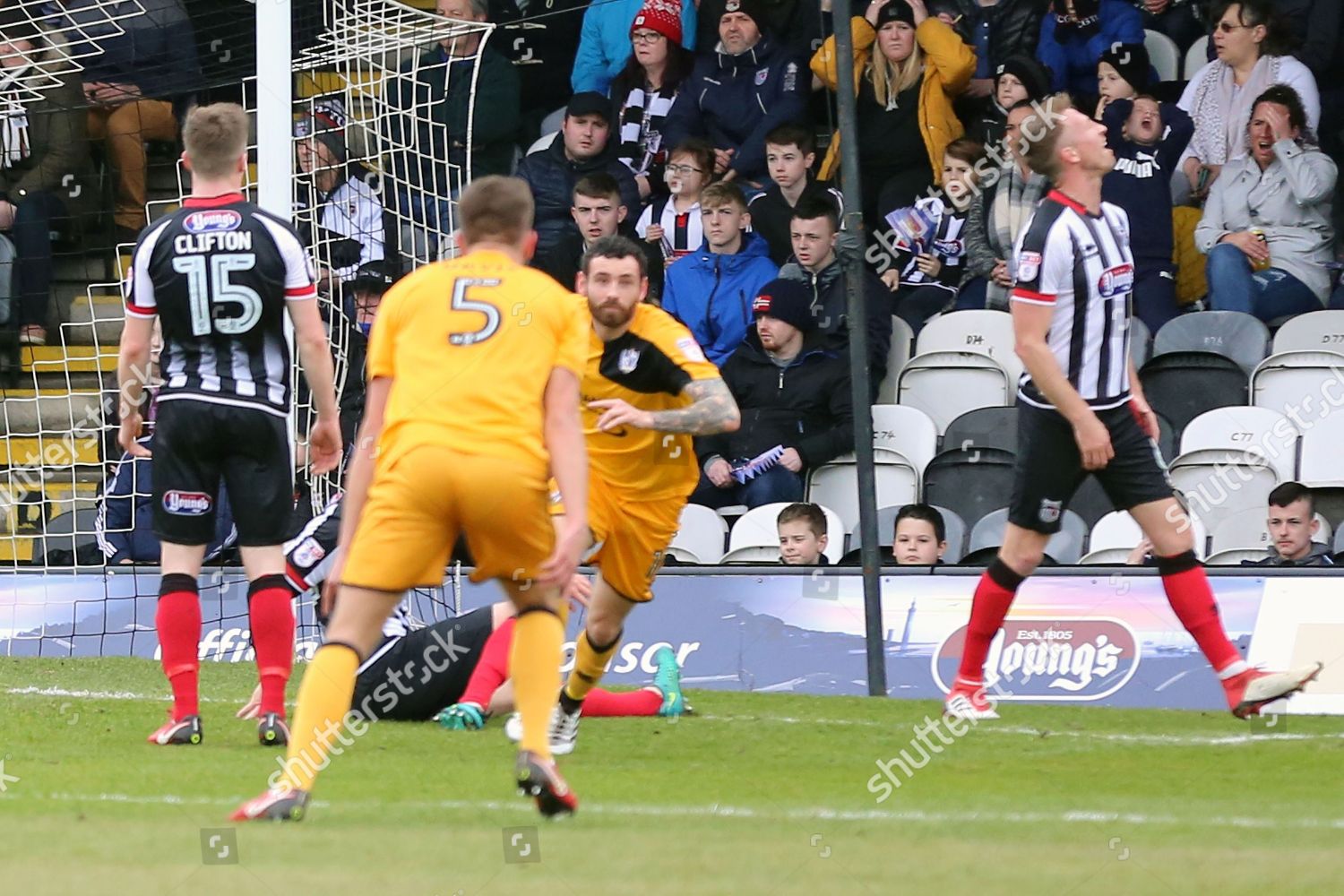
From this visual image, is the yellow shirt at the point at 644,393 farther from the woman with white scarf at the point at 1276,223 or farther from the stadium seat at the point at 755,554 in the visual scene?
the woman with white scarf at the point at 1276,223

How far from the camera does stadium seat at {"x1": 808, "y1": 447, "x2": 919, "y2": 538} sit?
37.3 ft

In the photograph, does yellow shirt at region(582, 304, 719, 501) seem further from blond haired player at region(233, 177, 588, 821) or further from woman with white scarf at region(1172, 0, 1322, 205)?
woman with white scarf at region(1172, 0, 1322, 205)

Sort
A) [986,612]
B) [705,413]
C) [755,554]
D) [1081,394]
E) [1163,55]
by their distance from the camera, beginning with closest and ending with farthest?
[705,413] → [1081,394] → [986,612] → [755,554] → [1163,55]

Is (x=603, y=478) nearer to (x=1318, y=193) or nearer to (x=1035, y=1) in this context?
(x=1318, y=193)

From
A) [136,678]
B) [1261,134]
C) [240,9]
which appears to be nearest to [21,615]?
[136,678]

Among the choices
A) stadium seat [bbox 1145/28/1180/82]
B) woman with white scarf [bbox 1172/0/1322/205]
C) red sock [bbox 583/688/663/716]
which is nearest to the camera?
red sock [bbox 583/688/663/716]

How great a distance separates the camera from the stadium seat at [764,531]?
35.8 feet

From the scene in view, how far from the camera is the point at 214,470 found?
22.7ft

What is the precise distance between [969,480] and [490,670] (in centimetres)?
425

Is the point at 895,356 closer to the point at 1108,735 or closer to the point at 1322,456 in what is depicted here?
the point at 1322,456

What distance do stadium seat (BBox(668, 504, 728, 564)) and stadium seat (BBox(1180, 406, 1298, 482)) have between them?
264cm

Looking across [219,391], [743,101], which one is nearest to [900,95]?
[743,101]

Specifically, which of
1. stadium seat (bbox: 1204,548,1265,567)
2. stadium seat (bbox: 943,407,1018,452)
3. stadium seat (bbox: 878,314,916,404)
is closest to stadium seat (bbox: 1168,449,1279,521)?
stadium seat (bbox: 1204,548,1265,567)

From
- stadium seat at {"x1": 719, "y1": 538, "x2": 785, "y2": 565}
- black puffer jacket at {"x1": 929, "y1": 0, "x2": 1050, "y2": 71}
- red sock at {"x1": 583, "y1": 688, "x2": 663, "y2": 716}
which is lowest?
stadium seat at {"x1": 719, "y1": 538, "x2": 785, "y2": 565}
